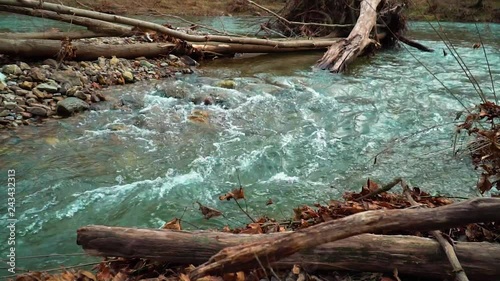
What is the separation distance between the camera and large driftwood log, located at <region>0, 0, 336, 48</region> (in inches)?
317

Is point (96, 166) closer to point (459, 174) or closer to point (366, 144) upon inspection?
point (366, 144)

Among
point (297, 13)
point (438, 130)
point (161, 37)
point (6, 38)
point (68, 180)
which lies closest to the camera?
point (68, 180)

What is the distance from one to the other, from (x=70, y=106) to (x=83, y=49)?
2372 mm

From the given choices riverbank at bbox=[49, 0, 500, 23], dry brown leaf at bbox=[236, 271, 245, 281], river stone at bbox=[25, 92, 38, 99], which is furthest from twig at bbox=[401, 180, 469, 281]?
riverbank at bbox=[49, 0, 500, 23]

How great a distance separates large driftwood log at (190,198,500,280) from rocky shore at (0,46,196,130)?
5009mm

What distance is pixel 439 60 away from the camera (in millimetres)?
11602

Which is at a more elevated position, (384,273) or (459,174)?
(384,273)

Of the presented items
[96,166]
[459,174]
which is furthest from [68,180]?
[459,174]

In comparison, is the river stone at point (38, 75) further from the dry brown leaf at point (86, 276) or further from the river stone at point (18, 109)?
the dry brown leaf at point (86, 276)

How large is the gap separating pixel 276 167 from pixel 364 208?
2.31 m

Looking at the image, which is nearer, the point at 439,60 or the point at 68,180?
the point at 68,180

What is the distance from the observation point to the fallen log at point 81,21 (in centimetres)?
844

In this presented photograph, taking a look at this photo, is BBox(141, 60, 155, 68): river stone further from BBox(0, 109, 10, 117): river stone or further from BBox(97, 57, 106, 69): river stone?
BBox(0, 109, 10, 117): river stone

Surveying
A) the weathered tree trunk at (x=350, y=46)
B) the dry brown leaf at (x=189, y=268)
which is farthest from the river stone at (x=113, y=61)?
the dry brown leaf at (x=189, y=268)
